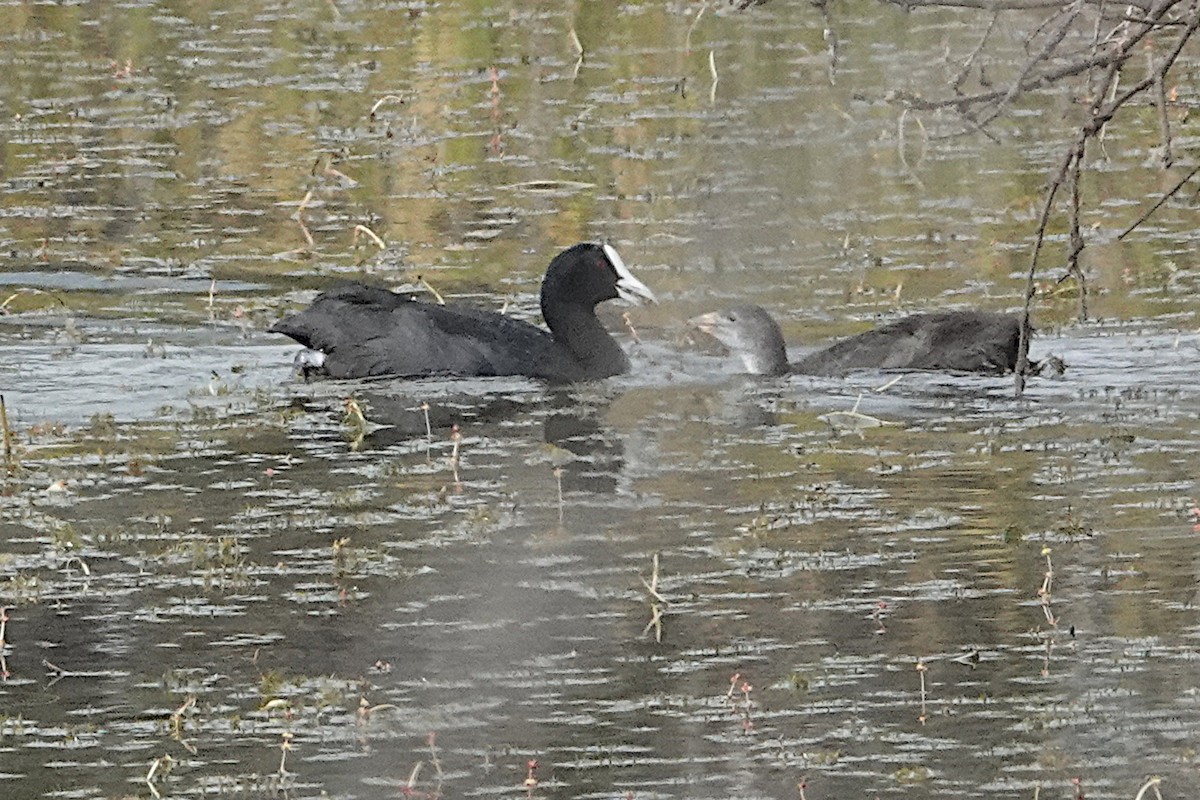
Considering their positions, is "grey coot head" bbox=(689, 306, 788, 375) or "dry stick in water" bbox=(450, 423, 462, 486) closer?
"dry stick in water" bbox=(450, 423, 462, 486)

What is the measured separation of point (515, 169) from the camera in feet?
60.8

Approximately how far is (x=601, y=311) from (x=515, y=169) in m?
2.80

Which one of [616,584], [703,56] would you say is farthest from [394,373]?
[703,56]

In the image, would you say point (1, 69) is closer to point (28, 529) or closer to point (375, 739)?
point (28, 529)

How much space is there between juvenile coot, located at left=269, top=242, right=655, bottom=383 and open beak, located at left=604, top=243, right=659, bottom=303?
0.41 metres

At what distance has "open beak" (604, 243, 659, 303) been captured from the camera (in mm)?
14195

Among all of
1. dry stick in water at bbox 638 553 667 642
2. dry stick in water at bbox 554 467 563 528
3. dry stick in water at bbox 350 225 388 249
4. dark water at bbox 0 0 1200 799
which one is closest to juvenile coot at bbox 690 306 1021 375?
dark water at bbox 0 0 1200 799

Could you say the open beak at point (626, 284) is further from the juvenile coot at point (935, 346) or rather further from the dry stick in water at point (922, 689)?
the dry stick in water at point (922, 689)

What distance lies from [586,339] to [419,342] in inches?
37.2

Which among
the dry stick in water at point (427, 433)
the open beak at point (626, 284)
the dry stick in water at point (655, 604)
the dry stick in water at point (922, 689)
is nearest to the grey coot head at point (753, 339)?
the open beak at point (626, 284)

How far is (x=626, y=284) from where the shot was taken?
14.2 m

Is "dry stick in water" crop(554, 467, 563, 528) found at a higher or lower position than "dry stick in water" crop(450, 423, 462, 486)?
lower

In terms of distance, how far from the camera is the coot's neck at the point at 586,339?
1391cm

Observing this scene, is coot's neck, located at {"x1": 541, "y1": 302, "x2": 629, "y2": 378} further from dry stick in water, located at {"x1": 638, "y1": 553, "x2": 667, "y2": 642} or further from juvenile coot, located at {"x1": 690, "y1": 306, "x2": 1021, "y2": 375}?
dry stick in water, located at {"x1": 638, "y1": 553, "x2": 667, "y2": 642}
